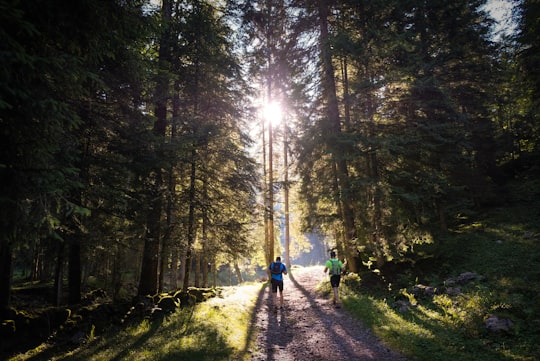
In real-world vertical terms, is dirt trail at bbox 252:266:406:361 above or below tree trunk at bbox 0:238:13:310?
below

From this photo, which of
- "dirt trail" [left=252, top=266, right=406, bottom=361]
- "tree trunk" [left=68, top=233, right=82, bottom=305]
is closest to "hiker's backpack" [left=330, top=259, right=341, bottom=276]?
"dirt trail" [left=252, top=266, right=406, bottom=361]

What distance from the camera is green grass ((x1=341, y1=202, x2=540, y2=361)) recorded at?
5.91m

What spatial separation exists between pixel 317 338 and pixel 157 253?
6582 millimetres

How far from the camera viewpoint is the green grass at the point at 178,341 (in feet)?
21.0

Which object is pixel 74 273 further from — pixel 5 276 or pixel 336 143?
pixel 336 143

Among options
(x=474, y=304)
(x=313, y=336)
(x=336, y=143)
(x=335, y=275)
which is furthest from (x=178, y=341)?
(x=336, y=143)

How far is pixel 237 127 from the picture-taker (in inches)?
589

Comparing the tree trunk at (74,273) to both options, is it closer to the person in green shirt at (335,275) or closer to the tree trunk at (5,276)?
the tree trunk at (5,276)

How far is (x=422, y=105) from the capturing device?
13.3 metres

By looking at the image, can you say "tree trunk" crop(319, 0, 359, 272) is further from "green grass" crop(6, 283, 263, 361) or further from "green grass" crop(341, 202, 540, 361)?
"green grass" crop(6, 283, 263, 361)

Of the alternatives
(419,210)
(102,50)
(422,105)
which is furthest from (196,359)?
(422,105)

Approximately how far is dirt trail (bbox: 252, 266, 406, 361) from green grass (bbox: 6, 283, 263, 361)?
61cm

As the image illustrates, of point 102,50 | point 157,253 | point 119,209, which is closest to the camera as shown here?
point 102,50

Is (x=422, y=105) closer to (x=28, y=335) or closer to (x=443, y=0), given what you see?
(x=443, y=0)
